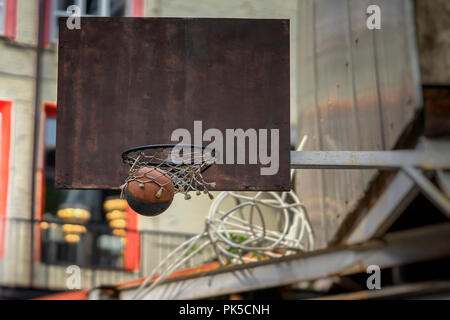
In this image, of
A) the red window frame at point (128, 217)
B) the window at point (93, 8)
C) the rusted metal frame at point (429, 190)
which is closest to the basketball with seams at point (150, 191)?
the rusted metal frame at point (429, 190)

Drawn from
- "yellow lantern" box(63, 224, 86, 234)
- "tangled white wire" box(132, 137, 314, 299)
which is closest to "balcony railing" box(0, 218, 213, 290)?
"yellow lantern" box(63, 224, 86, 234)

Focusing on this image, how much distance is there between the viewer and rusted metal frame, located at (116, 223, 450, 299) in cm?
1016

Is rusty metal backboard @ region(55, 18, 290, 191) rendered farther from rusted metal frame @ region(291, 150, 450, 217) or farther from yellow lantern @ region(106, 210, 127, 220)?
yellow lantern @ region(106, 210, 127, 220)

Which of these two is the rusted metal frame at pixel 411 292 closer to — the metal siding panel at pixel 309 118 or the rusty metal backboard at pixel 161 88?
the metal siding panel at pixel 309 118

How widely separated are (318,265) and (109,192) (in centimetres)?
683

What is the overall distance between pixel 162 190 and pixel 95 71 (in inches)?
59.4

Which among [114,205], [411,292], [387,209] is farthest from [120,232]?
[387,209]

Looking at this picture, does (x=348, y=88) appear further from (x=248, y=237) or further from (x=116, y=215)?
(x=116, y=215)

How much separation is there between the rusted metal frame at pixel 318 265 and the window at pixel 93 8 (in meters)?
6.39

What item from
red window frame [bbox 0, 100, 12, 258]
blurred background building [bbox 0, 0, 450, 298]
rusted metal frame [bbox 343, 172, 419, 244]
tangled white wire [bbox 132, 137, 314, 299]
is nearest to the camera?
rusted metal frame [bbox 343, 172, 419, 244]

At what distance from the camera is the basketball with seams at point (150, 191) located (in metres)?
7.75

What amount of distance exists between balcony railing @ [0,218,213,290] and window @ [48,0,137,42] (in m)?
3.51

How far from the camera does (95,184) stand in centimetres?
820
